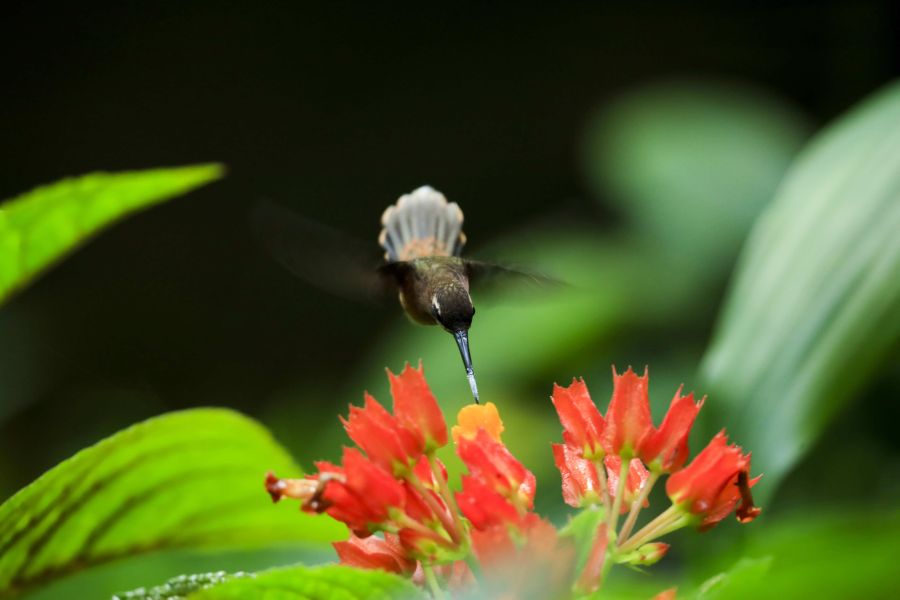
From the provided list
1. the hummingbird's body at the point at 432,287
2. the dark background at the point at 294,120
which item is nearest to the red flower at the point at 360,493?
the hummingbird's body at the point at 432,287

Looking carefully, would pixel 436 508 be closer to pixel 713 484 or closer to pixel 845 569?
pixel 713 484

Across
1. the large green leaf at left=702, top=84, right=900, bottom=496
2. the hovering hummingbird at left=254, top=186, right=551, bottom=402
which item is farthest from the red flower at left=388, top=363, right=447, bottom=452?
the large green leaf at left=702, top=84, right=900, bottom=496

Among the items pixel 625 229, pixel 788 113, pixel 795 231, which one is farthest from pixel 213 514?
pixel 788 113

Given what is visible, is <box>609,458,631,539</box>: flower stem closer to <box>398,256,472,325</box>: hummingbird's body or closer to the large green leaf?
<box>398,256,472,325</box>: hummingbird's body

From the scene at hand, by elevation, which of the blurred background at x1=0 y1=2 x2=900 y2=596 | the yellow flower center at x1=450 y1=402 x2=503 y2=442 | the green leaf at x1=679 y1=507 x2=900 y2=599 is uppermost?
the blurred background at x1=0 y1=2 x2=900 y2=596

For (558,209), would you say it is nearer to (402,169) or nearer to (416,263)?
(402,169)

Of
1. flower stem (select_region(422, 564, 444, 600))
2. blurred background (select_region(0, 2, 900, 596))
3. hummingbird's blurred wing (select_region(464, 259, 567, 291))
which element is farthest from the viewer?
blurred background (select_region(0, 2, 900, 596))
